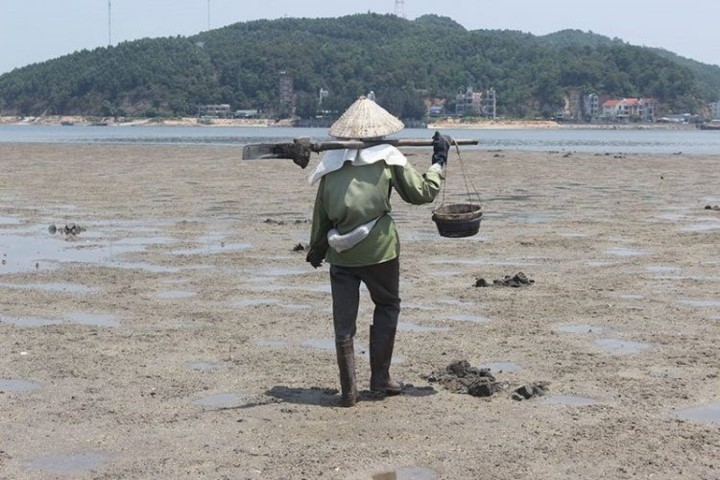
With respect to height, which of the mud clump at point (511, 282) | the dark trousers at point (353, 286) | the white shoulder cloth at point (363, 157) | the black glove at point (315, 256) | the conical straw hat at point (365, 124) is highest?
the conical straw hat at point (365, 124)

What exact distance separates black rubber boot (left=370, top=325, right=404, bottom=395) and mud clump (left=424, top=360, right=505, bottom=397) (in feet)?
1.34

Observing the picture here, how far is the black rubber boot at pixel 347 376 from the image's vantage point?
7.42 m

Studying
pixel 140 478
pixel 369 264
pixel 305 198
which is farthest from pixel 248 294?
pixel 305 198

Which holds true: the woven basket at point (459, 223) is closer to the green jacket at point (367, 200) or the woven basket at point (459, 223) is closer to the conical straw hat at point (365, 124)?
the green jacket at point (367, 200)

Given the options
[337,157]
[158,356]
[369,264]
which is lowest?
[158,356]

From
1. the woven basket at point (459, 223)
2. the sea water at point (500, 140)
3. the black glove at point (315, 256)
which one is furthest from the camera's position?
the sea water at point (500, 140)

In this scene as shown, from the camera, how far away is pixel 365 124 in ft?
25.2

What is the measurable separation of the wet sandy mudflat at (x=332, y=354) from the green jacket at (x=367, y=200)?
1.05 metres

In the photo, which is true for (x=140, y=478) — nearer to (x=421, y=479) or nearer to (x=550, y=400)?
(x=421, y=479)

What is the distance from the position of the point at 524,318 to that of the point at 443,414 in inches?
138

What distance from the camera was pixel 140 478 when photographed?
19.2ft

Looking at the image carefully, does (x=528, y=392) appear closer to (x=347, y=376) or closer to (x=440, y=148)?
(x=347, y=376)

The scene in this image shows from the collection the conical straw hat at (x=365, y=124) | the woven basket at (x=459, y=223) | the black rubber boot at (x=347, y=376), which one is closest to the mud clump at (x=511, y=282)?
the woven basket at (x=459, y=223)

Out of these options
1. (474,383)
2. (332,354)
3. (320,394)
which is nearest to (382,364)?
(320,394)
